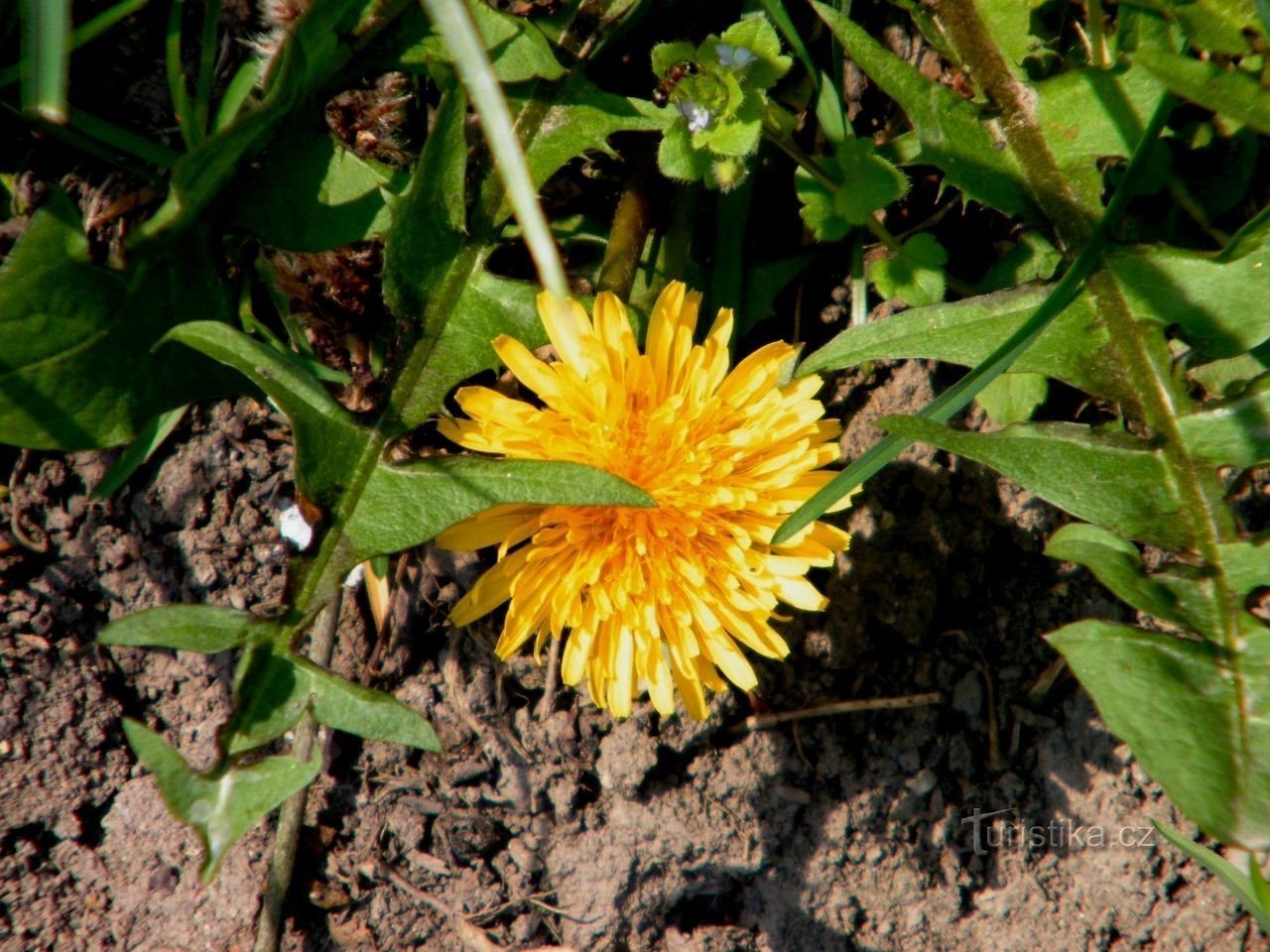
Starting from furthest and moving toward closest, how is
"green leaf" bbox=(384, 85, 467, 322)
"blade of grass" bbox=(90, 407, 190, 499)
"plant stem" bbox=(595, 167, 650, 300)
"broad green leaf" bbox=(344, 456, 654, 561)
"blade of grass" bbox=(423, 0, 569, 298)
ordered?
"blade of grass" bbox=(90, 407, 190, 499), "plant stem" bbox=(595, 167, 650, 300), "green leaf" bbox=(384, 85, 467, 322), "broad green leaf" bbox=(344, 456, 654, 561), "blade of grass" bbox=(423, 0, 569, 298)

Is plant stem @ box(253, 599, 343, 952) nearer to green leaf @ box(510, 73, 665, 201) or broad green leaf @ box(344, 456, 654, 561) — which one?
broad green leaf @ box(344, 456, 654, 561)

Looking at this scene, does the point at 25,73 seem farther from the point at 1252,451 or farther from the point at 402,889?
the point at 1252,451

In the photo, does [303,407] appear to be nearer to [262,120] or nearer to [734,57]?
[262,120]

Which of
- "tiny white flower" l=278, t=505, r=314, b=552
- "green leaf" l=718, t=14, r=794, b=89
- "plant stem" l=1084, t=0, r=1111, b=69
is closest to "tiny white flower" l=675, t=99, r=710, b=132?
→ "green leaf" l=718, t=14, r=794, b=89

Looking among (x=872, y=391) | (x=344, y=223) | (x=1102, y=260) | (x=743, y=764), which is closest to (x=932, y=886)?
(x=743, y=764)

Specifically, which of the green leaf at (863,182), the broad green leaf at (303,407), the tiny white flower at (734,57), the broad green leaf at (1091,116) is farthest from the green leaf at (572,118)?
the broad green leaf at (1091,116)
